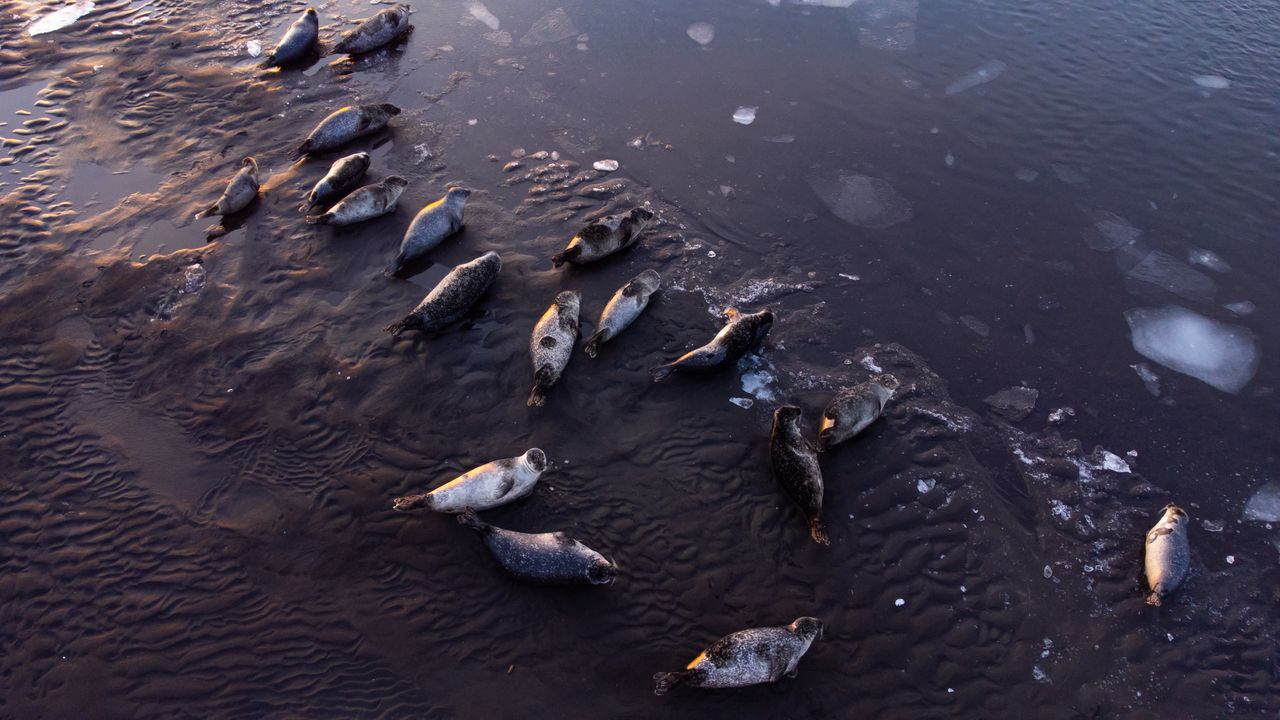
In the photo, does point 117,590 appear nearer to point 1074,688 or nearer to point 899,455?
point 899,455

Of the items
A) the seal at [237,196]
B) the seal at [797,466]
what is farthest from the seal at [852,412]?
the seal at [237,196]

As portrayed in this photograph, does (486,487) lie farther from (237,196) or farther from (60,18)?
(60,18)

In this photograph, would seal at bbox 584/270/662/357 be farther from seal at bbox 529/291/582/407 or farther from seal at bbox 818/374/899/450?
seal at bbox 818/374/899/450

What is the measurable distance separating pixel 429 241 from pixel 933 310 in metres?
5.76

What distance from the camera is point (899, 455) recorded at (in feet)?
20.8

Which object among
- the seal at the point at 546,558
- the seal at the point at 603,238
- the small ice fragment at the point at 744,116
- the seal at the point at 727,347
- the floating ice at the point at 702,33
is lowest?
the seal at the point at 546,558

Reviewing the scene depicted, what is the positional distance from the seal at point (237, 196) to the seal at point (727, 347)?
222 inches

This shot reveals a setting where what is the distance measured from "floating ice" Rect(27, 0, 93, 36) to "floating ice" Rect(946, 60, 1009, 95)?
14.4 meters

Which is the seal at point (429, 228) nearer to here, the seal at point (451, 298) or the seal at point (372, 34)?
the seal at point (451, 298)

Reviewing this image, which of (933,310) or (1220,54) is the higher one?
(1220,54)

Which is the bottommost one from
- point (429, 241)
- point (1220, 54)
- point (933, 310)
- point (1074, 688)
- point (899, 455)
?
point (1074, 688)

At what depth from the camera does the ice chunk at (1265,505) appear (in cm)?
606

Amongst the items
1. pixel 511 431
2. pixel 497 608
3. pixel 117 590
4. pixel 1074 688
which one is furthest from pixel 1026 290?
pixel 117 590

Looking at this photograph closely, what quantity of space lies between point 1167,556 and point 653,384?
181 inches
